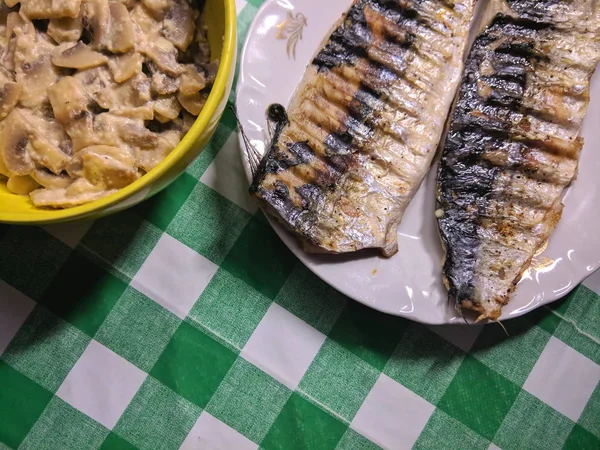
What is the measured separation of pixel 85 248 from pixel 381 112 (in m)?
1.05

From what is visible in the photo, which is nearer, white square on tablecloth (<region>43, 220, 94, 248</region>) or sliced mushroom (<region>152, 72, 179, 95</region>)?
sliced mushroom (<region>152, 72, 179, 95</region>)

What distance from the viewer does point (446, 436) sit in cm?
186

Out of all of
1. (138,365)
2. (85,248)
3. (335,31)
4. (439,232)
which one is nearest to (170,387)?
(138,365)

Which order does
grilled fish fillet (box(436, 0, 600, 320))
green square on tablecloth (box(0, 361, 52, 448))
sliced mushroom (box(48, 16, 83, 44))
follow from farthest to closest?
green square on tablecloth (box(0, 361, 52, 448)) → grilled fish fillet (box(436, 0, 600, 320)) → sliced mushroom (box(48, 16, 83, 44))

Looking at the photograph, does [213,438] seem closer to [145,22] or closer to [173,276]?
[173,276]

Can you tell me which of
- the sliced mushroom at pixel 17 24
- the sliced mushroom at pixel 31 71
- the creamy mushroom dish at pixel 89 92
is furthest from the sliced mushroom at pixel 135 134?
the sliced mushroom at pixel 17 24

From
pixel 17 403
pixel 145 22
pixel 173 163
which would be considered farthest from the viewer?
pixel 17 403

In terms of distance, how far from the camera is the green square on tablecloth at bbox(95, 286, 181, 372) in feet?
6.06

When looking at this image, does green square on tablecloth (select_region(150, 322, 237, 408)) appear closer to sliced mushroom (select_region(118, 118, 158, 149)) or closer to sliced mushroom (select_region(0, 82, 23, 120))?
sliced mushroom (select_region(118, 118, 158, 149))

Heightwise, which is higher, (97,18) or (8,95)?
(97,18)

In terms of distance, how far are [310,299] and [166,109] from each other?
0.81 m

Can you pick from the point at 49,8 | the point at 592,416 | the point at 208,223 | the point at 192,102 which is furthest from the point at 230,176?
the point at 592,416

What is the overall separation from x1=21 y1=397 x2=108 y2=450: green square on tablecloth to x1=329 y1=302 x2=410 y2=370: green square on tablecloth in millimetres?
829

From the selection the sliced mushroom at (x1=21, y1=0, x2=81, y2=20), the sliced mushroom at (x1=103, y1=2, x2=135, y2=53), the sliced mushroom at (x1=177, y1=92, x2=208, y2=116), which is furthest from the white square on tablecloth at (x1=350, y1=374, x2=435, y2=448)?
the sliced mushroom at (x1=21, y1=0, x2=81, y2=20)
